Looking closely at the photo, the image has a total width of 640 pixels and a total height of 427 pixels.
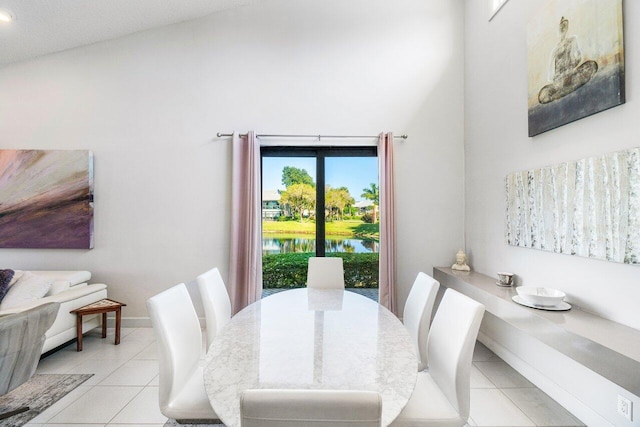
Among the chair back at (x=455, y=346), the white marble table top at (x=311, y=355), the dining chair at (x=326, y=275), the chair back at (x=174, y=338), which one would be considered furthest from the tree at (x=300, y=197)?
the chair back at (x=455, y=346)

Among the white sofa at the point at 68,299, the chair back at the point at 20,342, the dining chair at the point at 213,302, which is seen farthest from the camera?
the white sofa at the point at 68,299

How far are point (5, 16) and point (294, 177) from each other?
10.8ft

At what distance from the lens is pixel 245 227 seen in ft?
11.2

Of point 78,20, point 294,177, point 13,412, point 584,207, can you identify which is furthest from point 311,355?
point 78,20

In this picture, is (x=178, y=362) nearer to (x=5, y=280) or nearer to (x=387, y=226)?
(x=387, y=226)

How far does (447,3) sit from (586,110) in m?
2.55

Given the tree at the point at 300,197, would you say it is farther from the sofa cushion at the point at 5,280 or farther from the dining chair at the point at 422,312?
the sofa cushion at the point at 5,280

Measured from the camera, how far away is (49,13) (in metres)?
3.00

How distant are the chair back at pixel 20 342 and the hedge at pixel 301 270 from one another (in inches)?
85.7

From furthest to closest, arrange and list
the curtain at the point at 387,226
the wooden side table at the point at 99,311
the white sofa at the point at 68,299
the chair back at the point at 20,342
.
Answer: the curtain at the point at 387,226 < the wooden side table at the point at 99,311 < the white sofa at the point at 68,299 < the chair back at the point at 20,342

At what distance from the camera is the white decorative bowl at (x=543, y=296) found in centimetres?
194

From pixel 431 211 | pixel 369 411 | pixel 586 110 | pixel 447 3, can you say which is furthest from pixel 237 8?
pixel 369 411

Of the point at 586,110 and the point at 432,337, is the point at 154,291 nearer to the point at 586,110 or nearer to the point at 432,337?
the point at 432,337

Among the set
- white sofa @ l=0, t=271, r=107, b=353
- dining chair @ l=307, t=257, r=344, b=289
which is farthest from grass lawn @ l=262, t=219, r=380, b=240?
white sofa @ l=0, t=271, r=107, b=353
